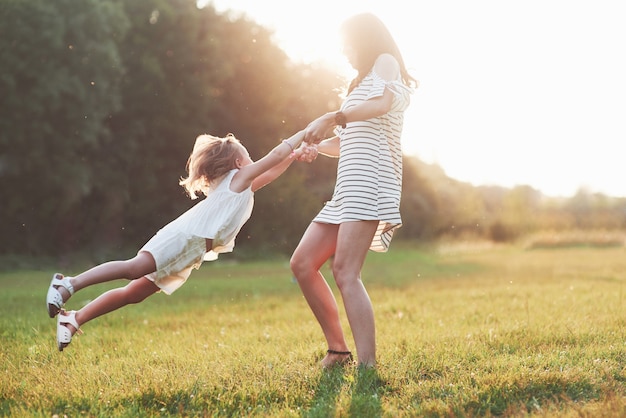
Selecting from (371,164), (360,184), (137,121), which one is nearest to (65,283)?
(360,184)

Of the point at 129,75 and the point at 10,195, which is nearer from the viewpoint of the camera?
the point at 10,195

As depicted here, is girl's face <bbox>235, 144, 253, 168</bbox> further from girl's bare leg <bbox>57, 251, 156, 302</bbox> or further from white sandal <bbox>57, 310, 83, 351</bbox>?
white sandal <bbox>57, 310, 83, 351</bbox>

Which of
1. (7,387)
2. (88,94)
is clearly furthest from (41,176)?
(7,387)

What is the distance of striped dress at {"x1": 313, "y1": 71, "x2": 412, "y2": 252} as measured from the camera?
14.2ft

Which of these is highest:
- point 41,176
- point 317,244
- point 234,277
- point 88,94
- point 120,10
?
point 120,10

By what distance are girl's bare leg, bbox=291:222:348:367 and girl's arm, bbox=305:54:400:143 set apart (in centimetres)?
59

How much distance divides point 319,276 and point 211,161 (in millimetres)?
986

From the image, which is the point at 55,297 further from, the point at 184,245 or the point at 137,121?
the point at 137,121

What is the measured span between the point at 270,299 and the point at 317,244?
5.82m

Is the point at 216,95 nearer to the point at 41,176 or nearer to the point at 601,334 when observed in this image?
the point at 41,176

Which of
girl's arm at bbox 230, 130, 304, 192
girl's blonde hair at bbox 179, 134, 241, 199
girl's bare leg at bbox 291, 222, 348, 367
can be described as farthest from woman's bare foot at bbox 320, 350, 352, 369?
girl's blonde hair at bbox 179, 134, 241, 199

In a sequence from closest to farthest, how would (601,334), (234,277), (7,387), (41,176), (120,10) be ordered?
(7,387)
(601,334)
(234,277)
(41,176)
(120,10)

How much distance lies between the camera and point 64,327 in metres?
4.28

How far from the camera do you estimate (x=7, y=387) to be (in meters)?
4.28
